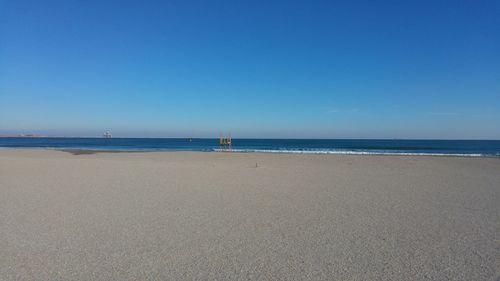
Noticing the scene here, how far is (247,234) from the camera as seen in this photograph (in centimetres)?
469

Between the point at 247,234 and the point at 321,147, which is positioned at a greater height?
the point at 321,147

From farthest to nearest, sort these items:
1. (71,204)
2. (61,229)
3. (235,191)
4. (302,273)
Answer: (235,191), (71,204), (61,229), (302,273)

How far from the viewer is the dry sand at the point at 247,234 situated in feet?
11.3

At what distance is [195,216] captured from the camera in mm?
5762

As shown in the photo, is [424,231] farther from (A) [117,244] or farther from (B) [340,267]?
(A) [117,244]

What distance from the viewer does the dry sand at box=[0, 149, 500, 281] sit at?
3.43 meters

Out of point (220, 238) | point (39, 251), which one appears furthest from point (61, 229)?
point (220, 238)

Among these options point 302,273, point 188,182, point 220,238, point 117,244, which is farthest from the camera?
point 188,182

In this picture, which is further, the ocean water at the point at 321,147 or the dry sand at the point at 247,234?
the ocean water at the point at 321,147

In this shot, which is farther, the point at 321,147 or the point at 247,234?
the point at 321,147

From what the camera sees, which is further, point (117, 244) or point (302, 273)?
point (117, 244)

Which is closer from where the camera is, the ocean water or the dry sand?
the dry sand

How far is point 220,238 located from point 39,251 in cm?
220

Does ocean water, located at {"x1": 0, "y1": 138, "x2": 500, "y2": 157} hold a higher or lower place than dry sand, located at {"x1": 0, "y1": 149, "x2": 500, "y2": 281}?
higher
